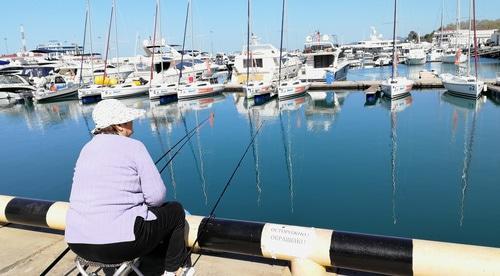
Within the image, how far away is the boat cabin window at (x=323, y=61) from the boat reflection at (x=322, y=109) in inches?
315

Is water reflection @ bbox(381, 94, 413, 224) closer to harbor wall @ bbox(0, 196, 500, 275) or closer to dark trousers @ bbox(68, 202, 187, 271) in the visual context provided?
harbor wall @ bbox(0, 196, 500, 275)

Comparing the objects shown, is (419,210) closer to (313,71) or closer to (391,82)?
(391,82)

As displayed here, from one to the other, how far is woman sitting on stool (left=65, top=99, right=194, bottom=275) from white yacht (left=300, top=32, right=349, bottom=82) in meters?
32.1

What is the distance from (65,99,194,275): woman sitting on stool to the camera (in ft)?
8.39

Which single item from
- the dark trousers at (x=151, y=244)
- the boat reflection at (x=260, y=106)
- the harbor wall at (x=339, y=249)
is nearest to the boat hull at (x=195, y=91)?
the boat reflection at (x=260, y=106)

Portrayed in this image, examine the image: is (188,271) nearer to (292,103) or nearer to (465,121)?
(465,121)

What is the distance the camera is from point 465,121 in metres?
18.4

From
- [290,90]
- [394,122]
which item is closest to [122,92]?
[290,90]

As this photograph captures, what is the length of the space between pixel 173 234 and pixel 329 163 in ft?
31.9

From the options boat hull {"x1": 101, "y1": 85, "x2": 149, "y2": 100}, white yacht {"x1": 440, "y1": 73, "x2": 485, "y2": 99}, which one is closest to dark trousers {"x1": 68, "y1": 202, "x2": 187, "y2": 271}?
white yacht {"x1": 440, "y1": 73, "x2": 485, "y2": 99}

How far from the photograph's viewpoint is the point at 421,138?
50.2ft

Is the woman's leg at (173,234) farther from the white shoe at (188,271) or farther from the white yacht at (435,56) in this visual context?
the white yacht at (435,56)

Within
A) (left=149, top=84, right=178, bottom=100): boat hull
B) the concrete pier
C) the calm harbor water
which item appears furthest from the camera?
(left=149, top=84, right=178, bottom=100): boat hull

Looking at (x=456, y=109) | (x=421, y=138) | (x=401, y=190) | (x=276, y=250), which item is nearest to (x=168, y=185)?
(x=401, y=190)
